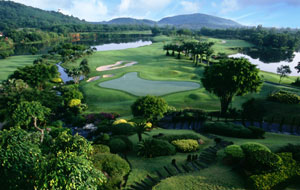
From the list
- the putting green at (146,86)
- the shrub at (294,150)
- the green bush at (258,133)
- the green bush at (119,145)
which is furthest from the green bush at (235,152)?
the putting green at (146,86)

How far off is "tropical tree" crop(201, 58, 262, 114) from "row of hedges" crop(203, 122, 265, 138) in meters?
13.9

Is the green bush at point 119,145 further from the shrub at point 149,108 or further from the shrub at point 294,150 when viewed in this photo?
the shrub at point 294,150

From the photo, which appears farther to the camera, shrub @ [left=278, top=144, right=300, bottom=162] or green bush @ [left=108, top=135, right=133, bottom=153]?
green bush @ [left=108, top=135, right=133, bottom=153]

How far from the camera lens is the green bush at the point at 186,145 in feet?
81.6

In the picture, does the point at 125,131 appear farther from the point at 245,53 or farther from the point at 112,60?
the point at 245,53

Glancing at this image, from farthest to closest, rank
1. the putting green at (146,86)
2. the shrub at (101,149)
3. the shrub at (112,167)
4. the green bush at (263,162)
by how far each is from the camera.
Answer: the putting green at (146,86) → the shrub at (101,149) → the shrub at (112,167) → the green bush at (263,162)

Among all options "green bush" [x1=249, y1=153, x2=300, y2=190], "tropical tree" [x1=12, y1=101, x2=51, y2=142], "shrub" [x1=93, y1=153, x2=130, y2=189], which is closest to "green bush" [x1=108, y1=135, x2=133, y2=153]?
"shrub" [x1=93, y1=153, x2=130, y2=189]

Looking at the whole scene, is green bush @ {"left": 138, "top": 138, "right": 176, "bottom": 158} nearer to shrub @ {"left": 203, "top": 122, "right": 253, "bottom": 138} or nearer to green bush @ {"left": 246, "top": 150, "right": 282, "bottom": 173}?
green bush @ {"left": 246, "top": 150, "right": 282, "bottom": 173}

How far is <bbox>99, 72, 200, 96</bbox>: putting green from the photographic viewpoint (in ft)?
210

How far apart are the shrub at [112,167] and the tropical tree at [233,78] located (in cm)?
3079

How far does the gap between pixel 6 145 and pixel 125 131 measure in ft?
58.6

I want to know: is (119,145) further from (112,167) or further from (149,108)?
(149,108)

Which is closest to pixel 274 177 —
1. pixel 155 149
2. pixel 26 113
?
pixel 155 149

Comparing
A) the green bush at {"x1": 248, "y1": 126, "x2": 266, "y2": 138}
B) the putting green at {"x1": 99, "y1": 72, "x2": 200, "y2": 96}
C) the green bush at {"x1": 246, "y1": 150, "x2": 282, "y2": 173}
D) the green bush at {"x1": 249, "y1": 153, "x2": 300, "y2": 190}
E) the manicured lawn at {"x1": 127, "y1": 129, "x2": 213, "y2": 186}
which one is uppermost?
the green bush at {"x1": 246, "y1": 150, "x2": 282, "y2": 173}
